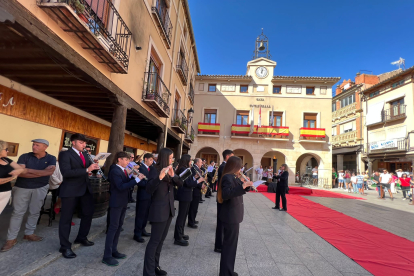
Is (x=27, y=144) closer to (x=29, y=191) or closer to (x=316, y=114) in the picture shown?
(x=29, y=191)

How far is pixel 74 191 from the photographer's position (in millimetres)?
3395

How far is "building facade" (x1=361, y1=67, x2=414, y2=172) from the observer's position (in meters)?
19.8

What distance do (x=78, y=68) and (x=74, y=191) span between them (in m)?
2.38

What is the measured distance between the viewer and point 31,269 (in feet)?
9.06

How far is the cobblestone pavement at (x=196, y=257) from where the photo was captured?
3.00 meters

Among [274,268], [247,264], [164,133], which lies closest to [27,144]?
[164,133]

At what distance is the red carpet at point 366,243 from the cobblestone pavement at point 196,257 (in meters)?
0.30

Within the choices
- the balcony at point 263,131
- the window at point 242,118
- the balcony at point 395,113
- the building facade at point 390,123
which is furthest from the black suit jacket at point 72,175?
the balcony at point 395,113

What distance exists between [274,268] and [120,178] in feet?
9.56

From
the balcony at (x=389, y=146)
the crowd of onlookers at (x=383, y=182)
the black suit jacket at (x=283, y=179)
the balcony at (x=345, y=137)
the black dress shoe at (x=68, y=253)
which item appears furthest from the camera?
the balcony at (x=345, y=137)

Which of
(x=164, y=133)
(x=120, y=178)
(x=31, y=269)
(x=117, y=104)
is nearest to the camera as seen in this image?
(x=31, y=269)

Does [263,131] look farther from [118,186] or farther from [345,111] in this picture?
[118,186]

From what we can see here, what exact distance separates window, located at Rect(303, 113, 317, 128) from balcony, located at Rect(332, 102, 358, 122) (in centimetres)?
872

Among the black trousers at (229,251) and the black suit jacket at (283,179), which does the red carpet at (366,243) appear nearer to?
the black suit jacket at (283,179)
